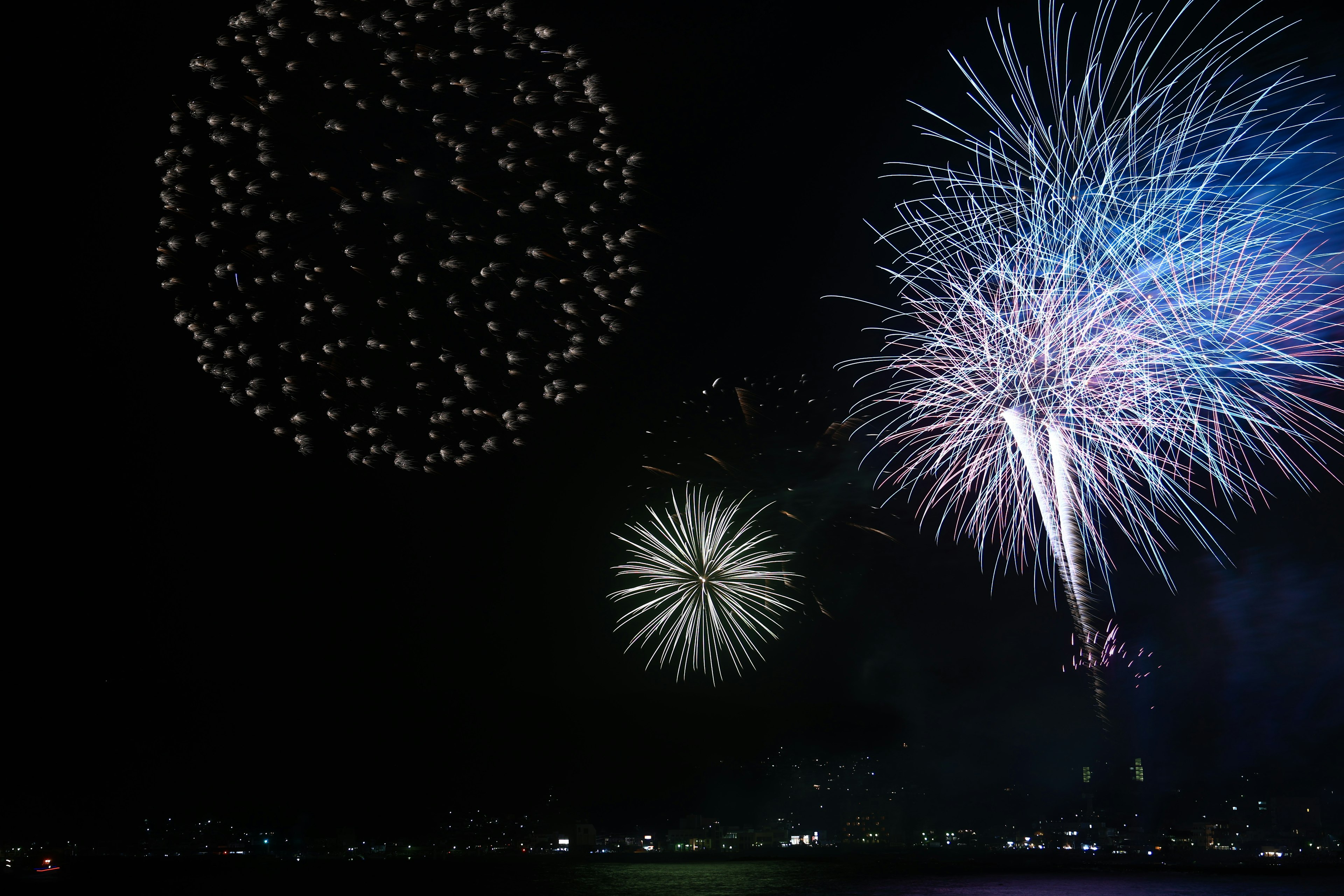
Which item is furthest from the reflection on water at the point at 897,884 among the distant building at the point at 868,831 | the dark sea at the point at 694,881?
the distant building at the point at 868,831

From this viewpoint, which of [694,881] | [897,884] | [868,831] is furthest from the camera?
[868,831]

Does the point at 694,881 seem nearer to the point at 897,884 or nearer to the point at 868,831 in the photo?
the point at 897,884

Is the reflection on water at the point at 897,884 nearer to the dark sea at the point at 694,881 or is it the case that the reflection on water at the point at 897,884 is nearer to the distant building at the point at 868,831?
the dark sea at the point at 694,881

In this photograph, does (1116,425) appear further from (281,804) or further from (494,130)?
(281,804)

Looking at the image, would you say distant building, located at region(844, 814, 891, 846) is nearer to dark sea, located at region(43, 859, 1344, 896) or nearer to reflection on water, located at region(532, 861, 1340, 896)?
dark sea, located at region(43, 859, 1344, 896)

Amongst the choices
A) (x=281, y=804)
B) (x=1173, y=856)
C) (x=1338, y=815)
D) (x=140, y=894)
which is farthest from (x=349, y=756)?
(x=1338, y=815)

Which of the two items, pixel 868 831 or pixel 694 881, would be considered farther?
pixel 868 831

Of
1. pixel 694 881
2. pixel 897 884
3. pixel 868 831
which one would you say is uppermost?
pixel 897 884

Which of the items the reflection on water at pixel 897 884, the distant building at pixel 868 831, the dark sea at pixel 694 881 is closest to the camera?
the reflection on water at pixel 897 884

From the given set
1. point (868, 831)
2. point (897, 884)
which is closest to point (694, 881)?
point (897, 884)
